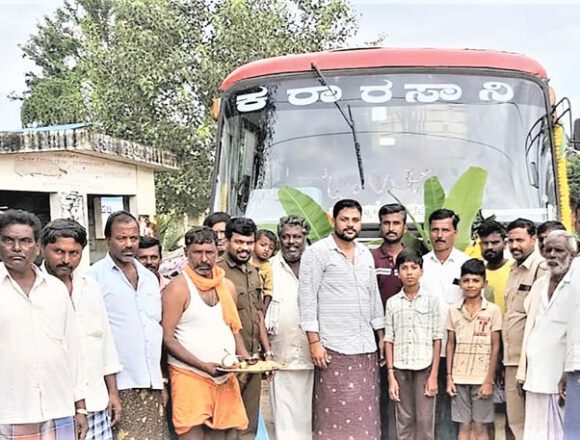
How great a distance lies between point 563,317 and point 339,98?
2150 mm

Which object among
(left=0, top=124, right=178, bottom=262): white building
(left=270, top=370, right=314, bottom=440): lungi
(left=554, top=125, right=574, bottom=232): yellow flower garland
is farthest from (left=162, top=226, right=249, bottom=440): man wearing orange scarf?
(left=0, top=124, right=178, bottom=262): white building

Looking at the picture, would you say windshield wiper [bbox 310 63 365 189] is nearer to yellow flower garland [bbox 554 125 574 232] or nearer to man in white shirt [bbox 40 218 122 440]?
yellow flower garland [bbox 554 125 574 232]

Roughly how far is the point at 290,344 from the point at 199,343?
75 centimetres

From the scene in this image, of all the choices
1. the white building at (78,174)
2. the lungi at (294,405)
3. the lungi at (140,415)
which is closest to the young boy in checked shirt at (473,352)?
the lungi at (294,405)

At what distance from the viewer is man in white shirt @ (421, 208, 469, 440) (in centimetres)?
405

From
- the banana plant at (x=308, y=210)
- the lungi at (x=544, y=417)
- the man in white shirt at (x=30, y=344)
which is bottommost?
the lungi at (x=544, y=417)

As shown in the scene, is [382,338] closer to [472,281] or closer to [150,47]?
[472,281]

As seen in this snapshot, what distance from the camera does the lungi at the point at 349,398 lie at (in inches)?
148

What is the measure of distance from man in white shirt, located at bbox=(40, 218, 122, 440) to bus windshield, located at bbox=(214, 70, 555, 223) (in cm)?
184

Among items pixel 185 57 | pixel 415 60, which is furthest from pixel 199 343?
pixel 185 57

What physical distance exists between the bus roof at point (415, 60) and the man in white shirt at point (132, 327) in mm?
2157

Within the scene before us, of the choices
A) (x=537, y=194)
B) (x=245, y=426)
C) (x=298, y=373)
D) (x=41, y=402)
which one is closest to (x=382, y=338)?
(x=298, y=373)

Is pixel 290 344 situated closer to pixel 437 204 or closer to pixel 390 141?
pixel 437 204

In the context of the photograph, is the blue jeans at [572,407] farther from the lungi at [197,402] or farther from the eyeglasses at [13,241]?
the eyeglasses at [13,241]
